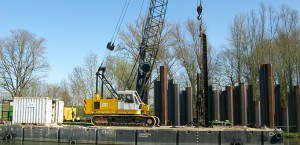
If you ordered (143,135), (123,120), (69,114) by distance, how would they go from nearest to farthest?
(143,135) → (123,120) → (69,114)

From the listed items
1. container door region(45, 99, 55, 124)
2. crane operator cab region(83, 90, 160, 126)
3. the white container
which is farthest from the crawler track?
the white container

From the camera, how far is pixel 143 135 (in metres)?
25.5

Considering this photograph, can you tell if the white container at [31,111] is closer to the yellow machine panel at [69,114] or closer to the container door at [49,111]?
the container door at [49,111]

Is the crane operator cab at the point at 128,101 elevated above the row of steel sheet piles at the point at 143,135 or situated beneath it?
elevated above

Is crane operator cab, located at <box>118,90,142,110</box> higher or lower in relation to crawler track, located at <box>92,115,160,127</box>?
higher

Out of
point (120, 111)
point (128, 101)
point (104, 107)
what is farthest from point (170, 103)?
point (104, 107)

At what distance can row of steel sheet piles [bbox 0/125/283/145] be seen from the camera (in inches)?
943

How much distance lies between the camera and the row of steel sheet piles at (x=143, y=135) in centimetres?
2395

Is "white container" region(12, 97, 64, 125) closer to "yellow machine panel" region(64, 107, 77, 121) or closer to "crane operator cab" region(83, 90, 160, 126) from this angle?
"crane operator cab" region(83, 90, 160, 126)

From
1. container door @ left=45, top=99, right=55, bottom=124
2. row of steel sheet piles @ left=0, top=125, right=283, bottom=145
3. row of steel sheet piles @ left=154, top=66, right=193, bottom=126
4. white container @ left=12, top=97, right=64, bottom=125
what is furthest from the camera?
row of steel sheet piles @ left=154, top=66, right=193, bottom=126

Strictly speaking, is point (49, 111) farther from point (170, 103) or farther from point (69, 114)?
point (69, 114)

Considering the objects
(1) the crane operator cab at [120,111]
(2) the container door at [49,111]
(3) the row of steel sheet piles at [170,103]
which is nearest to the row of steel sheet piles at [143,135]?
(2) the container door at [49,111]

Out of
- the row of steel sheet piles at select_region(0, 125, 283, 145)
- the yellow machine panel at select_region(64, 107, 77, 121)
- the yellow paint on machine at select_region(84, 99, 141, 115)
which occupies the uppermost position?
the yellow paint on machine at select_region(84, 99, 141, 115)

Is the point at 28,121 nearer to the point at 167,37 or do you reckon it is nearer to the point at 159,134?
the point at 159,134
